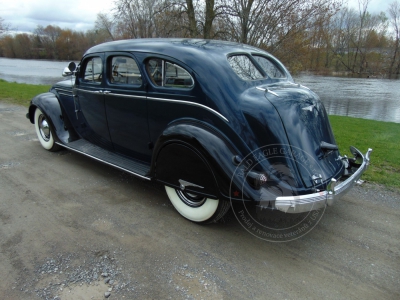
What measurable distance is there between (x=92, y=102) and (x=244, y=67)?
226 centimetres

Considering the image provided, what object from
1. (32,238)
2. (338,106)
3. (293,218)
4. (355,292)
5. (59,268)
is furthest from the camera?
(338,106)

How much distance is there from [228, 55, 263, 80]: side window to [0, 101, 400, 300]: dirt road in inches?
65.4

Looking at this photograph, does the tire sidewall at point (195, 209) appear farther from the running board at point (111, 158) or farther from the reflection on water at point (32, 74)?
the reflection on water at point (32, 74)

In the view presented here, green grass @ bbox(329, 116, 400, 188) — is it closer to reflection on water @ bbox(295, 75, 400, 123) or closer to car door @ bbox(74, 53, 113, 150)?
car door @ bbox(74, 53, 113, 150)

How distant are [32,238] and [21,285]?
66 centimetres

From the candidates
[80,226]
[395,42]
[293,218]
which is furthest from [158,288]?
[395,42]

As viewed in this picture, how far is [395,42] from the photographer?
145ft

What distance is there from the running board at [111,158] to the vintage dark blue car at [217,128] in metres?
0.02

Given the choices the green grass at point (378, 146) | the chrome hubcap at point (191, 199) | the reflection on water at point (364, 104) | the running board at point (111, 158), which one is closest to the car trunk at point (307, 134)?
the chrome hubcap at point (191, 199)

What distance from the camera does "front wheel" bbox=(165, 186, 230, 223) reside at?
9.63ft

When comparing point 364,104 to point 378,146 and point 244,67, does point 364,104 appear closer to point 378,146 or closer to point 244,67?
point 378,146

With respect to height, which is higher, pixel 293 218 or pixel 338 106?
pixel 293 218

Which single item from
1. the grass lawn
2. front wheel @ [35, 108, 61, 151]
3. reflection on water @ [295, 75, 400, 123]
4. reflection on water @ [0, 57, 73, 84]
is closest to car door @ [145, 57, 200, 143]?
front wheel @ [35, 108, 61, 151]

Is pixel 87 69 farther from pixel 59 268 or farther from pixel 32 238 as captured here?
pixel 59 268
